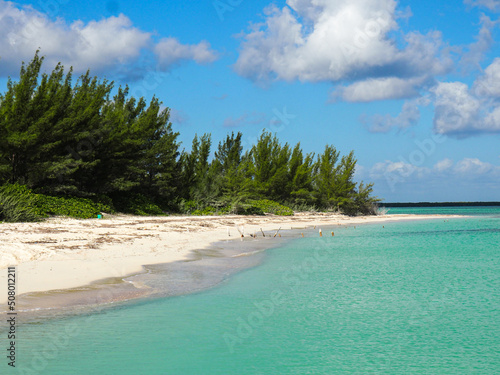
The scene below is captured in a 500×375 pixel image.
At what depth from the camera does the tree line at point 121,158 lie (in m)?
24.3

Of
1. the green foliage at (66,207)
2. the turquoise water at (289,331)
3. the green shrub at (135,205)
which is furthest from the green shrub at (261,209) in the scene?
the turquoise water at (289,331)

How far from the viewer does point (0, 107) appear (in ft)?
79.5

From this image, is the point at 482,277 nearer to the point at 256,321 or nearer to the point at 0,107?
the point at 256,321

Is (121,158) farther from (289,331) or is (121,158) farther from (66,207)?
(289,331)

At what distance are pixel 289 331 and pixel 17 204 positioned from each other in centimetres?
1614

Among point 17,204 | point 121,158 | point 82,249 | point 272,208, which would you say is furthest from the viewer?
point 272,208

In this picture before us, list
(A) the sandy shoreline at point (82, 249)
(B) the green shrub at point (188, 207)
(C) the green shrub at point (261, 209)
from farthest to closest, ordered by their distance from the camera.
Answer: (C) the green shrub at point (261, 209) < (B) the green shrub at point (188, 207) < (A) the sandy shoreline at point (82, 249)

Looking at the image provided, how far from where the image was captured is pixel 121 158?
30.6 metres

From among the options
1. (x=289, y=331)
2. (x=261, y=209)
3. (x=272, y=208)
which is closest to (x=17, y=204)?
(x=289, y=331)

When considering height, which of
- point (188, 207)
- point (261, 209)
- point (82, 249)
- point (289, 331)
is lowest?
point (289, 331)

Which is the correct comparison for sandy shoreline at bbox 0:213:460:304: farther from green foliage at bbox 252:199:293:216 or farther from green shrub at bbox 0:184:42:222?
green foliage at bbox 252:199:293:216

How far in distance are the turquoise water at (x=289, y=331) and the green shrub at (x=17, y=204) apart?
11.8 metres

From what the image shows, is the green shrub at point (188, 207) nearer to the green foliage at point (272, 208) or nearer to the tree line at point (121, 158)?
the tree line at point (121, 158)

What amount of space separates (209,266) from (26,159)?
15803 millimetres
